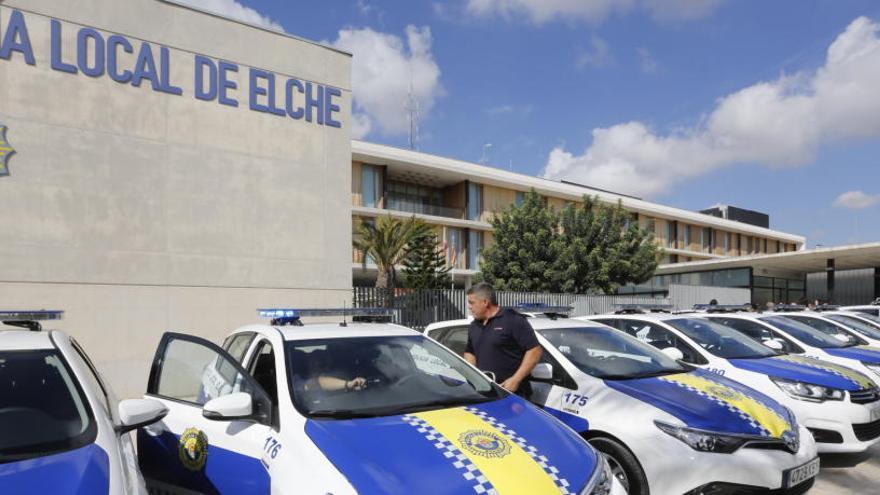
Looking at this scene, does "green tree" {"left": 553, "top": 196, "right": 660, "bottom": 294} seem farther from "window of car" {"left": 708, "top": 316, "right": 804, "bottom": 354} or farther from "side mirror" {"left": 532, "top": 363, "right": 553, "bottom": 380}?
"side mirror" {"left": 532, "top": 363, "right": 553, "bottom": 380}

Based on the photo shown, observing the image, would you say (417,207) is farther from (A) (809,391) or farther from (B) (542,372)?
(B) (542,372)

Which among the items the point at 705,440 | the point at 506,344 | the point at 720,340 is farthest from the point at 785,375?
the point at 506,344

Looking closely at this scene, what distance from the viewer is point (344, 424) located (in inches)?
120

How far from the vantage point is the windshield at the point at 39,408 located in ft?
8.83

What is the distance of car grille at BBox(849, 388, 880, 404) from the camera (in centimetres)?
584

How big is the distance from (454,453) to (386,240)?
22.2 m

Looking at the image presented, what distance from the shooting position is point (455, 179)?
34906mm

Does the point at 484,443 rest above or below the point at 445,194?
below

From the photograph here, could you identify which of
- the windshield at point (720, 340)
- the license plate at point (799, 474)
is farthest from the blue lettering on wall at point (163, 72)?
the license plate at point (799, 474)

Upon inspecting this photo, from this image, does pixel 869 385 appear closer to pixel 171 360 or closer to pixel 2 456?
A: pixel 171 360

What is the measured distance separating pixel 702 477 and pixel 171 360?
3487mm

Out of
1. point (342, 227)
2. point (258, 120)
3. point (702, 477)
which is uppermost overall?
point (258, 120)

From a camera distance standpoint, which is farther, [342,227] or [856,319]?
[342,227]

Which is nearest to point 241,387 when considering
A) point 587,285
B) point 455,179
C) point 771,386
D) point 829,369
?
point 771,386
